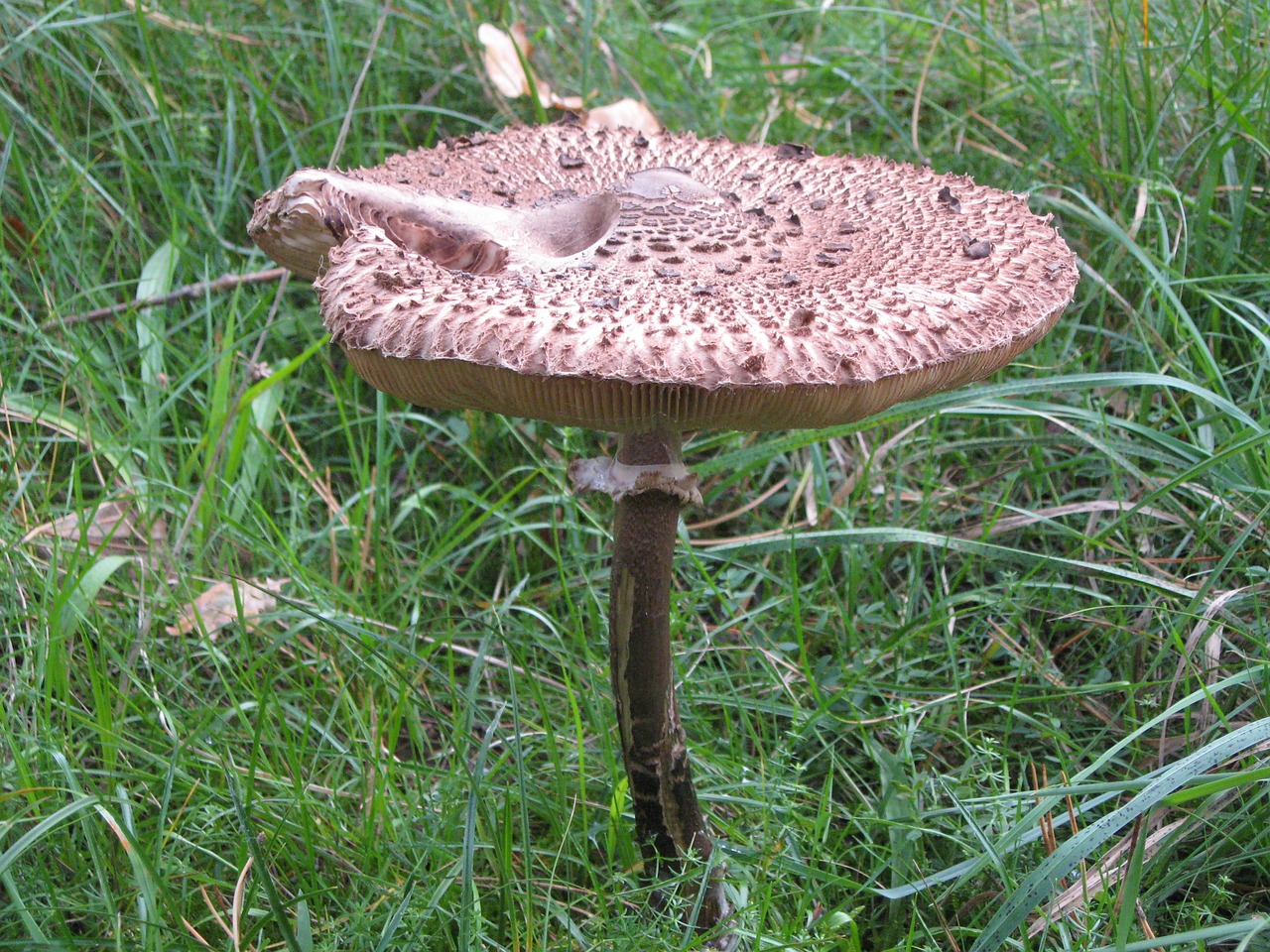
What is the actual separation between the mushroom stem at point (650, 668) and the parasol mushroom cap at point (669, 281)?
255 millimetres

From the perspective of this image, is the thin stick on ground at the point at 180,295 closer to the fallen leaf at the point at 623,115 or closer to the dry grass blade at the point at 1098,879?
the fallen leaf at the point at 623,115

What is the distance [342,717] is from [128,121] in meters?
2.05

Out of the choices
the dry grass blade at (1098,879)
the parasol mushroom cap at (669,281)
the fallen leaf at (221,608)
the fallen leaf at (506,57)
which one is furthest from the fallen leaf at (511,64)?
the dry grass blade at (1098,879)

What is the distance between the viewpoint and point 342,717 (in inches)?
106

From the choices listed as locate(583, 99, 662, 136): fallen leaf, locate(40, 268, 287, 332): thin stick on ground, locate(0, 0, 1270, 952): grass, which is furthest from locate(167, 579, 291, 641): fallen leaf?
locate(583, 99, 662, 136): fallen leaf

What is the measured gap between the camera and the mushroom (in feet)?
5.15

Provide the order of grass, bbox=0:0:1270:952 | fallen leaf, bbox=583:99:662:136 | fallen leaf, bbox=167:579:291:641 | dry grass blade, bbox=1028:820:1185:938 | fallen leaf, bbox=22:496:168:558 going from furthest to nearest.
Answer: fallen leaf, bbox=583:99:662:136
fallen leaf, bbox=22:496:168:558
fallen leaf, bbox=167:579:291:641
grass, bbox=0:0:1270:952
dry grass blade, bbox=1028:820:1185:938

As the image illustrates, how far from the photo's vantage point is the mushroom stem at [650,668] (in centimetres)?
210

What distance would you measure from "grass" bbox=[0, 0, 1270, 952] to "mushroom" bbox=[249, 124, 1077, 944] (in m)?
0.38

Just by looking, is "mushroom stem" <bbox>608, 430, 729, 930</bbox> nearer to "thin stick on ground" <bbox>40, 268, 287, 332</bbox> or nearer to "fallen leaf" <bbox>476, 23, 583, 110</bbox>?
"thin stick on ground" <bbox>40, 268, 287, 332</bbox>

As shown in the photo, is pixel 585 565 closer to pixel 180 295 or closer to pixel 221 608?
pixel 221 608

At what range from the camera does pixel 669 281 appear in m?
1.83

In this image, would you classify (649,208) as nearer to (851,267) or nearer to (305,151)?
(851,267)

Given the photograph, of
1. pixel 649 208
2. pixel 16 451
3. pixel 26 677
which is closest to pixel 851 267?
pixel 649 208
